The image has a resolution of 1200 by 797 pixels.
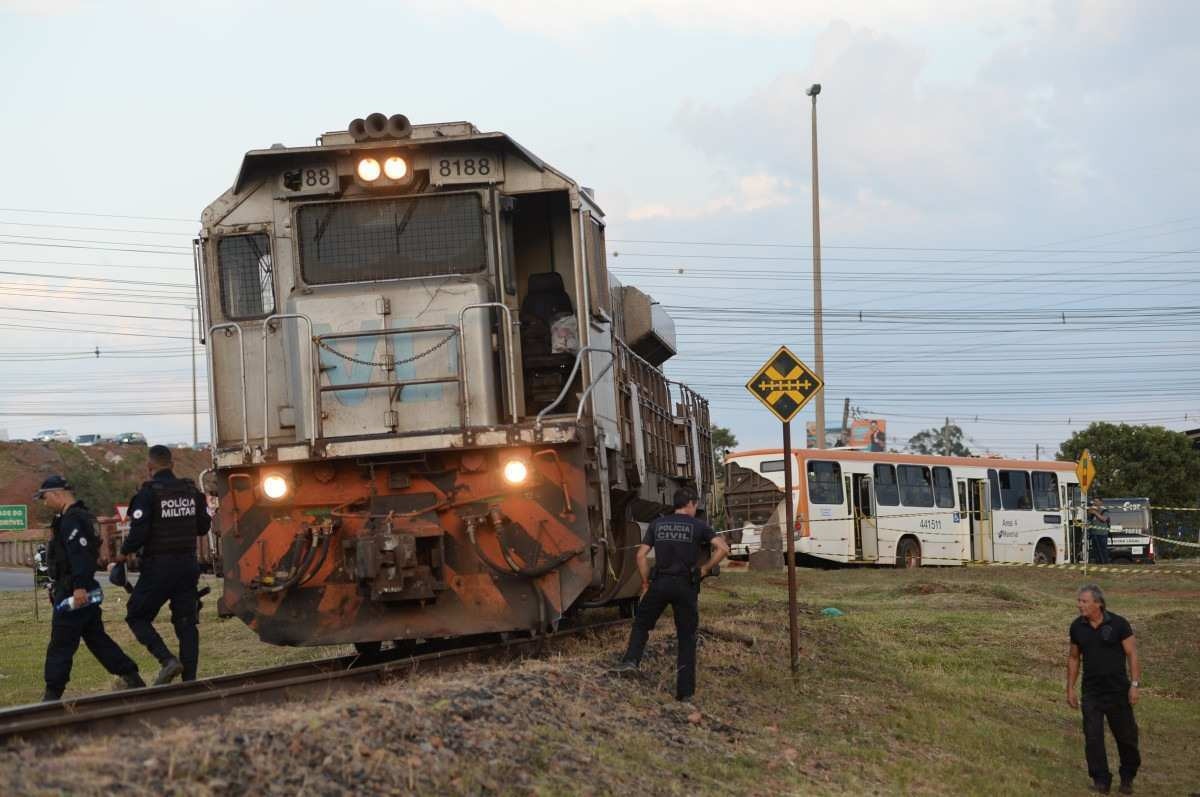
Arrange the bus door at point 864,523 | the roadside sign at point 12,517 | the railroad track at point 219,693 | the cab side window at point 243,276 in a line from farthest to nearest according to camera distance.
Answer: the bus door at point 864,523
the roadside sign at point 12,517
the cab side window at point 243,276
the railroad track at point 219,693

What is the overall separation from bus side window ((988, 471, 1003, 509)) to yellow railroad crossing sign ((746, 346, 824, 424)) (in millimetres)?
27796

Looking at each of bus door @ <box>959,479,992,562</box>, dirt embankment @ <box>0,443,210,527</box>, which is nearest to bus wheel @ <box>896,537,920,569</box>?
bus door @ <box>959,479,992,562</box>

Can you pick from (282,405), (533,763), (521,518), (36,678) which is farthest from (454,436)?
(36,678)

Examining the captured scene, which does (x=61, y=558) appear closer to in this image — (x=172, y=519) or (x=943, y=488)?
(x=172, y=519)

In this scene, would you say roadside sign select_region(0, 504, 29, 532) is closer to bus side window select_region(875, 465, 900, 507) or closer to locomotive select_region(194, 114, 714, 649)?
locomotive select_region(194, 114, 714, 649)

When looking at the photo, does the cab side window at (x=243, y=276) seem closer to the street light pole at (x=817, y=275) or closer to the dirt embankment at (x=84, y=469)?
the street light pole at (x=817, y=275)

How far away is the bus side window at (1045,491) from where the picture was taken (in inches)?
1651

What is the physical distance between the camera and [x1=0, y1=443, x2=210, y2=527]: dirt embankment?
85000mm

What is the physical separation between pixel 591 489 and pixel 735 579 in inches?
721

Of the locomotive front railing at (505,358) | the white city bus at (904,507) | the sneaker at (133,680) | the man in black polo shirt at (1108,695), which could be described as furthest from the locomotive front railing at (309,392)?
the white city bus at (904,507)

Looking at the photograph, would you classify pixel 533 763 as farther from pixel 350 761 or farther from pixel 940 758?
pixel 940 758

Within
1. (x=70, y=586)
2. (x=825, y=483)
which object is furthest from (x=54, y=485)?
(x=825, y=483)

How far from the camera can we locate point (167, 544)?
1159cm

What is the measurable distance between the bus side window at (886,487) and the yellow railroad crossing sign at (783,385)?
24.0 meters
